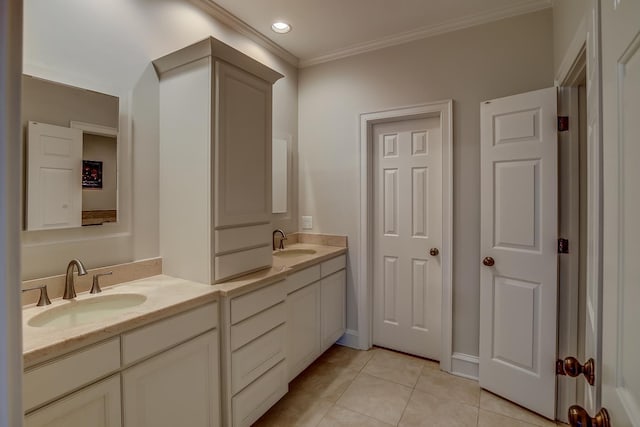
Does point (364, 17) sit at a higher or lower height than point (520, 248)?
higher

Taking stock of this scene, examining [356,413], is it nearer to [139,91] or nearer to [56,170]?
[56,170]

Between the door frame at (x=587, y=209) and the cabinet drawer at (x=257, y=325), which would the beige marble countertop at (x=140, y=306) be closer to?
the cabinet drawer at (x=257, y=325)

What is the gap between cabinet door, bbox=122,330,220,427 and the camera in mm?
1281

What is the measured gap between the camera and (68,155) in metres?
1.55

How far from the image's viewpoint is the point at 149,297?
152 centimetres

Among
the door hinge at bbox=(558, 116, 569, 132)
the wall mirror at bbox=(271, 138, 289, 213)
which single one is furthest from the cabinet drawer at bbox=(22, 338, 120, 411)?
the door hinge at bbox=(558, 116, 569, 132)

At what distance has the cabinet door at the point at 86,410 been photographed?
1027 millimetres

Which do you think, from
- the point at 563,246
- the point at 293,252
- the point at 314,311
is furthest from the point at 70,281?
the point at 563,246

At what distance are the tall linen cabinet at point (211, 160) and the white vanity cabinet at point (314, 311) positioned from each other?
0.45 meters

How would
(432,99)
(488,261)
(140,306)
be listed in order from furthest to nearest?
1. (432,99)
2. (488,261)
3. (140,306)

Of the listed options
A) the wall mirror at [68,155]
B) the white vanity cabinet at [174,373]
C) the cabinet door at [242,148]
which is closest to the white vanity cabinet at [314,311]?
the cabinet door at [242,148]

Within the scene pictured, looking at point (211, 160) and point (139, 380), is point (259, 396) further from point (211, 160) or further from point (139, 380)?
point (211, 160)

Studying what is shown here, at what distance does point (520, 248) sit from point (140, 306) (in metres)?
2.24

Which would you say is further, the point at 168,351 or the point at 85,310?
the point at 85,310
